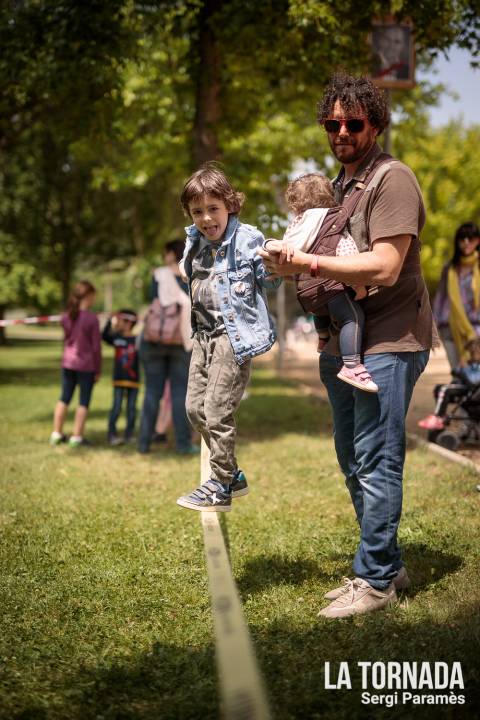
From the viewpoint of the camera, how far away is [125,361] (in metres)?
11.0

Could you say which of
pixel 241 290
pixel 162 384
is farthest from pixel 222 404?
pixel 162 384

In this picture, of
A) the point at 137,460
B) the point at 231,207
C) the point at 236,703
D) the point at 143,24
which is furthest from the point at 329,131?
the point at 143,24

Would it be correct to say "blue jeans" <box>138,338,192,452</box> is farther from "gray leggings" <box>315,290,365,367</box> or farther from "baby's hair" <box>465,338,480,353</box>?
"gray leggings" <box>315,290,365,367</box>

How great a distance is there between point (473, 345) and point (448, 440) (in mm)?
1209

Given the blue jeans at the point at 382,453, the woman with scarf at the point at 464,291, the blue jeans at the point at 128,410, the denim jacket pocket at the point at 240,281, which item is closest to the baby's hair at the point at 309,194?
the denim jacket pocket at the point at 240,281

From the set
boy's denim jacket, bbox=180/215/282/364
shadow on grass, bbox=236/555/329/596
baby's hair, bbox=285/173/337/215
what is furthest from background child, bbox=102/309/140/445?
baby's hair, bbox=285/173/337/215

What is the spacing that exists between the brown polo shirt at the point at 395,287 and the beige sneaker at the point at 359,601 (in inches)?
46.3

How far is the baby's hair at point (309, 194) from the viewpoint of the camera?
4.17 m

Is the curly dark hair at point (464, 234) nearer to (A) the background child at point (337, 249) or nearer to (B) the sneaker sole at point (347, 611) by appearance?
(A) the background child at point (337, 249)

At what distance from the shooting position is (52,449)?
10.2 meters

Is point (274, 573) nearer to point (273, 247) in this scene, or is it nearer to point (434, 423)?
point (273, 247)

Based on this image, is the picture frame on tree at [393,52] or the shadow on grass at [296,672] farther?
the picture frame on tree at [393,52]

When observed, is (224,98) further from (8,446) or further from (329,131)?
(329,131)

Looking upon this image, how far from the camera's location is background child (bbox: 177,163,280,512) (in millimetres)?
4480
